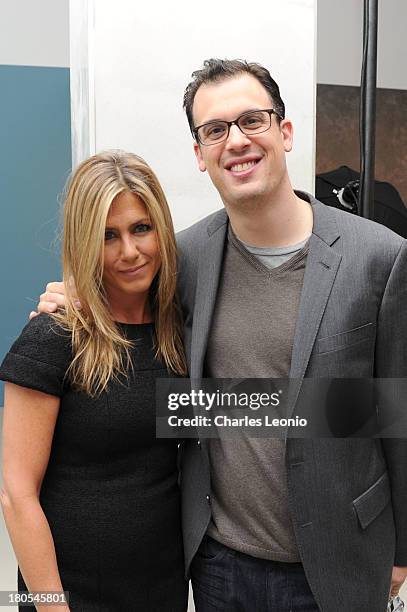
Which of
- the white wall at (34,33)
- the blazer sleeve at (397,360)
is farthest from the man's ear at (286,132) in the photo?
the white wall at (34,33)

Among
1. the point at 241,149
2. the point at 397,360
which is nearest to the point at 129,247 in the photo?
the point at 241,149

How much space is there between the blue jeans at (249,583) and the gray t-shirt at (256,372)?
4cm

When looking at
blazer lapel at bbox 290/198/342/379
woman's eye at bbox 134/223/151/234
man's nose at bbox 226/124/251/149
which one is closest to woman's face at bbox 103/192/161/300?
woman's eye at bbox 134/223/151/234

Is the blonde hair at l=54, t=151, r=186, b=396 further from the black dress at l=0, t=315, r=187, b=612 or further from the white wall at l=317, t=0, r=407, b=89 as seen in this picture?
the white wall at l=317, t=0, r=407, b=89

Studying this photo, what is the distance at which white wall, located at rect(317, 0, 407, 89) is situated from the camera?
2889 millimetres

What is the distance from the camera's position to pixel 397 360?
1.34 metres

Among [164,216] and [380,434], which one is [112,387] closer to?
[164,216]

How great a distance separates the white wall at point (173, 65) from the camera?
1.71 m

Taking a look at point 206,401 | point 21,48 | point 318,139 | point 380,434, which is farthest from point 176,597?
point 21,48

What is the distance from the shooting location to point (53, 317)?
131 cm

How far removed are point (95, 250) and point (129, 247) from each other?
7 cm

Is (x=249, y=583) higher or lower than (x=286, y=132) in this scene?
lower

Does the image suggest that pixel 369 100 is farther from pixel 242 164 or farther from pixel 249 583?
pixel 249 583

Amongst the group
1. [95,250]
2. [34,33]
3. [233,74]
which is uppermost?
[34,33]
